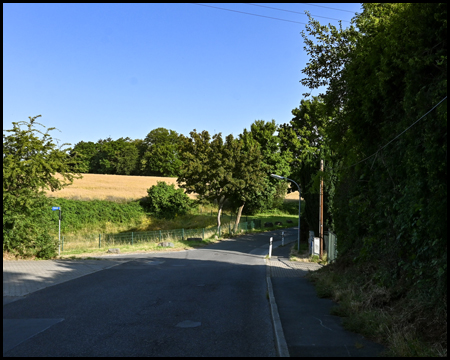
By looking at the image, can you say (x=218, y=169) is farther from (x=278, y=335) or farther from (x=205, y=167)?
(x=278, y=335)

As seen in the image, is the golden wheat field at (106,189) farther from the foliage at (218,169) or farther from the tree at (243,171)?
the tree at (243,171)

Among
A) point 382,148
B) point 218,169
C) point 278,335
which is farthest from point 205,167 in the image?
point 278,335

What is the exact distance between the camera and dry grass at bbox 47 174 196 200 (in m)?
51.0

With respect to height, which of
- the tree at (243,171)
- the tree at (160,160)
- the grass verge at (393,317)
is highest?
the tree at (160,160)

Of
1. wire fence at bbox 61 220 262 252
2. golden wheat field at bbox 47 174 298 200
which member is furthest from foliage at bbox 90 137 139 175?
wire fence at bbox 61 220 262 252

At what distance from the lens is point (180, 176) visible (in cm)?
4444

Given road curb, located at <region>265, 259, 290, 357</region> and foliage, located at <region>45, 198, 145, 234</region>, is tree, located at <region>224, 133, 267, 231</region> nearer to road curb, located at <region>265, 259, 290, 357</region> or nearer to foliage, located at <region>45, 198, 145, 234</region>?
foliage, located at <region>45, 198, 145, 234</region>

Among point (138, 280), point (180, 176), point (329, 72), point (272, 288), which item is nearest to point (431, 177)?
point (272, 288)

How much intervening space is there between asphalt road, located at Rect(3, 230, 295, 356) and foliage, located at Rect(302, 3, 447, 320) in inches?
101

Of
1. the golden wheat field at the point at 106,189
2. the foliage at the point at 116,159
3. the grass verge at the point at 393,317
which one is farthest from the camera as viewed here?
the foliage at the point at 116,159

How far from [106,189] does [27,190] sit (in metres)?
39.7

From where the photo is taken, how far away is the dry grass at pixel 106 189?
51.0 meters

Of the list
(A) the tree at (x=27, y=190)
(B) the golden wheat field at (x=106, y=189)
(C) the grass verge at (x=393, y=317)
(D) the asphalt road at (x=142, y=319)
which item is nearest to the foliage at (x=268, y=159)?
(B) the golden wheat field at (x=106, y=189)

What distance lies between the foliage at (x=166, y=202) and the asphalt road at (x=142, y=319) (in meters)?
37.4
